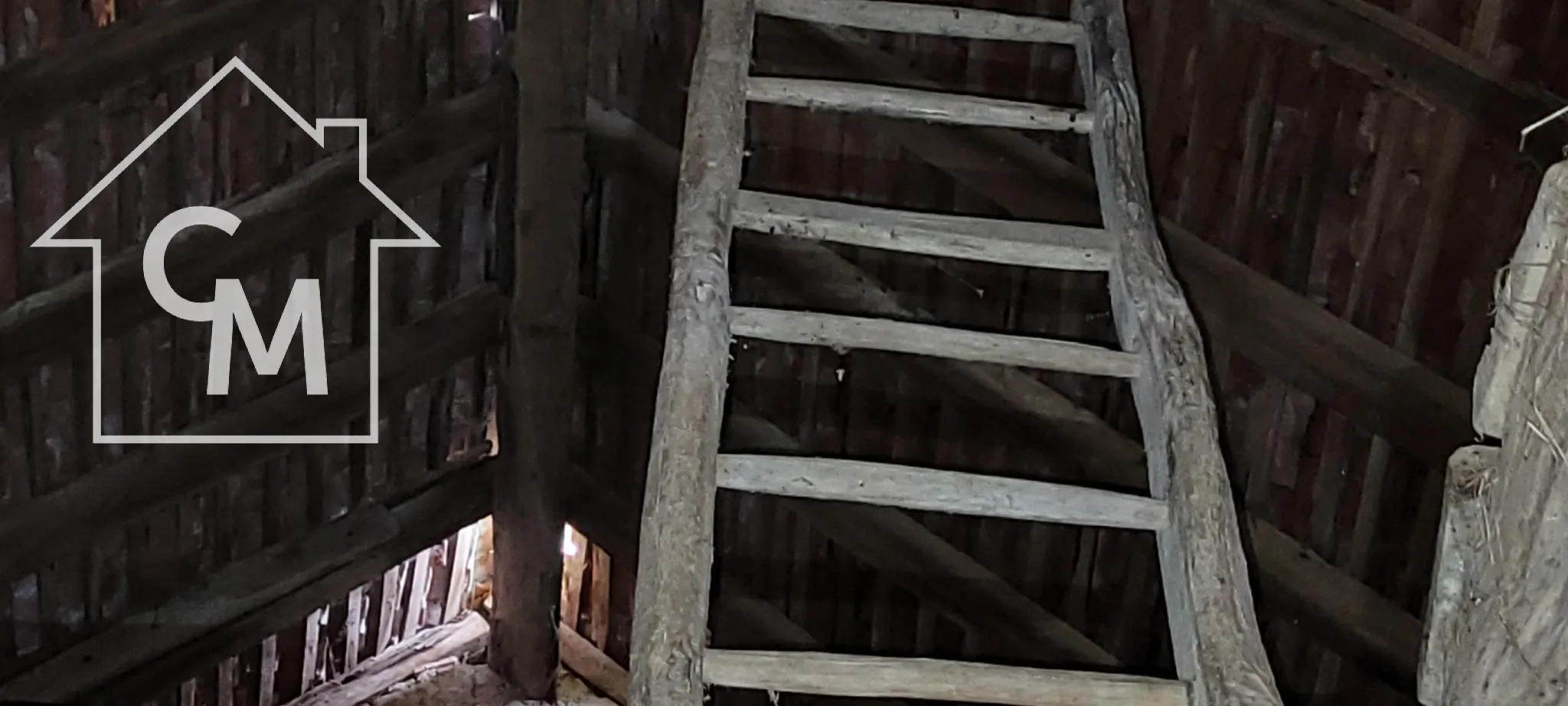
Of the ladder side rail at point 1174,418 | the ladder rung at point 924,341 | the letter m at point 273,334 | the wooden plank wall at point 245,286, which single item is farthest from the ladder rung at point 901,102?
the letter m at point 273,334

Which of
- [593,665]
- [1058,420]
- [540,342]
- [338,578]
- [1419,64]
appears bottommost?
[593,665]

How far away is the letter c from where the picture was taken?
275cm

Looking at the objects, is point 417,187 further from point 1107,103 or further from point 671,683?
point 671,683

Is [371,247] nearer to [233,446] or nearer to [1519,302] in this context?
[233,446]

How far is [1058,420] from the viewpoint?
270 cm

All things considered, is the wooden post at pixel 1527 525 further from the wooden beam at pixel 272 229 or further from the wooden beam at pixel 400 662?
the wooden beam at pixel 400 662

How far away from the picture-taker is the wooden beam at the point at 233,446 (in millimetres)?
2803

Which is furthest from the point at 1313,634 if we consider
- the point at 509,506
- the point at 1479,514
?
the point at 509,506

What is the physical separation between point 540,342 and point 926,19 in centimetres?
129

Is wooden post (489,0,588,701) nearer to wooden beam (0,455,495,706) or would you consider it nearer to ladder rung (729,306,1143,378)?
wooden beam (0,455,495,706)

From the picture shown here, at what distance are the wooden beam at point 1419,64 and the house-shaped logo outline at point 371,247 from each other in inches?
61.7

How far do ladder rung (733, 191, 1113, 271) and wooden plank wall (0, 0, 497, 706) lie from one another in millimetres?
1177

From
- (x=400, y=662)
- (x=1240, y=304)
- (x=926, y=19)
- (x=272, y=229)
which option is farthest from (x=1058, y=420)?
(x=400, y=662)

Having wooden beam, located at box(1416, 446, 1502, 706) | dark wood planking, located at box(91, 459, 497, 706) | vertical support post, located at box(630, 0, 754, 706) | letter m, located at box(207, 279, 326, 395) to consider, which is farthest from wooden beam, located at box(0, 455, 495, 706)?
wooden beam, located at box(1416, 446, 1502, 706)
